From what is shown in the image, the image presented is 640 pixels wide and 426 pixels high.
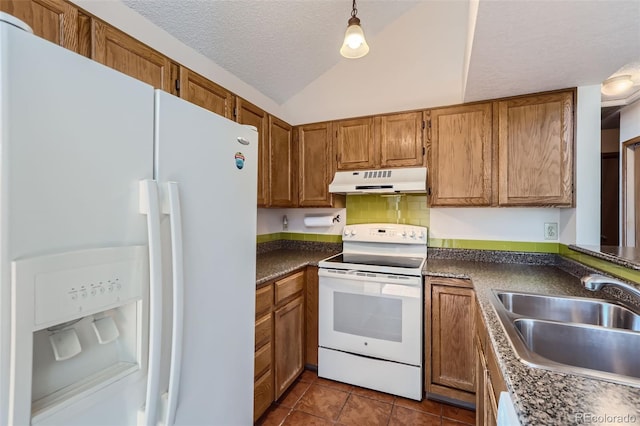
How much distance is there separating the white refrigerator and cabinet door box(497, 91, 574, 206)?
2.01m

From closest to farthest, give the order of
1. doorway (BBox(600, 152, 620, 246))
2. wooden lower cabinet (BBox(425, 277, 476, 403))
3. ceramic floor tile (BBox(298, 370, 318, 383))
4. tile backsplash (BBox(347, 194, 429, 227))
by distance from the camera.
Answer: wooden lower cabinet (BBox(425, 277, 476, 403))
ceramic floor tile (BBox(298, 370, 318, 383))
tile backsplash (BBox(347, 194, 429, 227))
doorway (BBox(600, 152, 620, 246))

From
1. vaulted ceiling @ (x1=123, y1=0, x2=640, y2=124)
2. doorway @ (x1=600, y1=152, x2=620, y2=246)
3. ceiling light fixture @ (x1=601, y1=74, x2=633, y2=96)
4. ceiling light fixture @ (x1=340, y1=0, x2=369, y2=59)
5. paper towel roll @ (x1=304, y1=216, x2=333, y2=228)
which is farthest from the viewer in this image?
doorway @ (x1=600, y1=152, x2=620, y2=246)

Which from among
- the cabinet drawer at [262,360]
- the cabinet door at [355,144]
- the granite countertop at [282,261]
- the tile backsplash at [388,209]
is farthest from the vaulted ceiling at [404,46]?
the cabinet drawer at [262,360]

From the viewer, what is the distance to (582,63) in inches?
64.2

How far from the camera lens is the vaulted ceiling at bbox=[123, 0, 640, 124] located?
4.29 feet

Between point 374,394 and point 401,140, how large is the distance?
6.48 feet

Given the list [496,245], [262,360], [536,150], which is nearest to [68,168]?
[262,360]

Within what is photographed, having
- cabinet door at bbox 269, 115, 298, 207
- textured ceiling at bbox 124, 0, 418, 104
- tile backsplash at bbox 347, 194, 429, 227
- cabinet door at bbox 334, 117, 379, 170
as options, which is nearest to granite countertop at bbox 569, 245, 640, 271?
tile backsplash at bbox 347, 194, 429, 227

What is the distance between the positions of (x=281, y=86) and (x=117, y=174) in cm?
231

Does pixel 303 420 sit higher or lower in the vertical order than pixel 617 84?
lower

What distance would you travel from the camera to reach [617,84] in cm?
247

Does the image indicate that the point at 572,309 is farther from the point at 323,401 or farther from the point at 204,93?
the point at 204,93

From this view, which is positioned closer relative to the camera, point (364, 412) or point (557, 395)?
point (557, 395)

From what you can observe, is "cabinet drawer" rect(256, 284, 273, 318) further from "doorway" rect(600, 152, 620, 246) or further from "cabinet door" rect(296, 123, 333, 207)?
"doorway" rect(600, 152, 620, 246)
